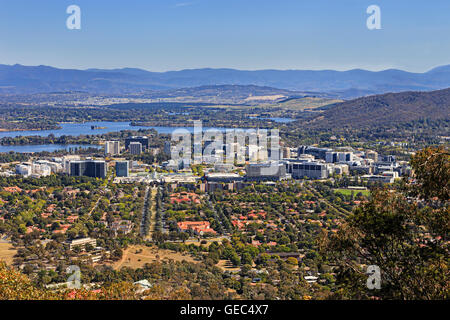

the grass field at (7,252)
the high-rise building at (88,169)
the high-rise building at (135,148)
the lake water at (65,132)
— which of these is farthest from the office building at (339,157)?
the grass field at (7,252)

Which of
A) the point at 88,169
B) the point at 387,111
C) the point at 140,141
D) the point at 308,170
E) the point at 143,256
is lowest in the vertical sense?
the point at 143,256

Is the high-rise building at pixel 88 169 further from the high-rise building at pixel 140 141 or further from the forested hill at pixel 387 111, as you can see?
the forested hill at pixel 387 111

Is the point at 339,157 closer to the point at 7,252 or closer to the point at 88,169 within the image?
the point at 88,169

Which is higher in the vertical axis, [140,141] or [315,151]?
[140,141]

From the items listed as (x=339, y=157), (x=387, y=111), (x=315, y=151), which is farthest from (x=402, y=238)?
(x=387, y=111)

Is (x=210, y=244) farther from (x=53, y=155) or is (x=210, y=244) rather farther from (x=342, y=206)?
(x=53, y=155)

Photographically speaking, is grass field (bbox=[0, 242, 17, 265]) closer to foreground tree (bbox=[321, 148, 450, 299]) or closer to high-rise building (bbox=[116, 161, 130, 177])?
foreground tree (bbox=[321, 148, 450, 299])
